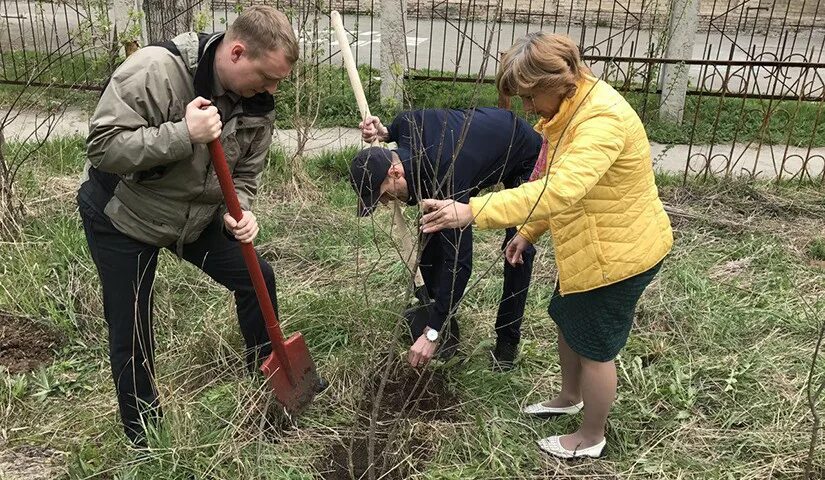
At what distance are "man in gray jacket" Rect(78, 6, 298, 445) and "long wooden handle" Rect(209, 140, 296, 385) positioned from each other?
2.1 inches

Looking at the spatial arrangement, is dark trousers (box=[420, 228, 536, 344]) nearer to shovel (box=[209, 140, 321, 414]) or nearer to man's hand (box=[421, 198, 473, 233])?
shovel (box=[209, 140, 321, 414])

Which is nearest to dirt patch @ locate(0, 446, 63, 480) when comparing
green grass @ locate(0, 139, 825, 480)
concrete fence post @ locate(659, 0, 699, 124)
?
green grass @ locate(0, 139, 825, 480)

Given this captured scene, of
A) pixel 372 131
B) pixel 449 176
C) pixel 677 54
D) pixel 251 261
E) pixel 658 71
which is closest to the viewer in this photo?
pixel 449 176

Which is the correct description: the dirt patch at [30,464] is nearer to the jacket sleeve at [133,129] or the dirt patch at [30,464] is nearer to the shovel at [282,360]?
the shovel at [282,360]

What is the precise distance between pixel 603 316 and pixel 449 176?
63 cm

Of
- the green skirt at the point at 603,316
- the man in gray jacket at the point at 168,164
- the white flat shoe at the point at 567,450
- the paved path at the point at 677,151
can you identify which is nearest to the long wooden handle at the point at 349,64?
the man in gray jacket at the point at 168,164

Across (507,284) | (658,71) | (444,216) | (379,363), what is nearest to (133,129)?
(444,216)

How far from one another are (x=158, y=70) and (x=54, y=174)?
9.74 ft

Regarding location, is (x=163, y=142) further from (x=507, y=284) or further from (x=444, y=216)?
(x=507, y=284)

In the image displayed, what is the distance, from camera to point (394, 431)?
2281mm

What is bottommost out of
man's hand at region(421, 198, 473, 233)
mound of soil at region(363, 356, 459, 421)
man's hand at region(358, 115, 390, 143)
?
mound of soil at region(363, 356, 459, 421)

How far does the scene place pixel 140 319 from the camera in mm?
2162

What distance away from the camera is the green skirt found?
6.82ft

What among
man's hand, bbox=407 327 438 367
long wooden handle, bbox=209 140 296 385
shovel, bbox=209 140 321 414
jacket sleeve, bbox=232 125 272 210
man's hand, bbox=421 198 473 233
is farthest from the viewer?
man's hand, bbox=407 327 438 367
